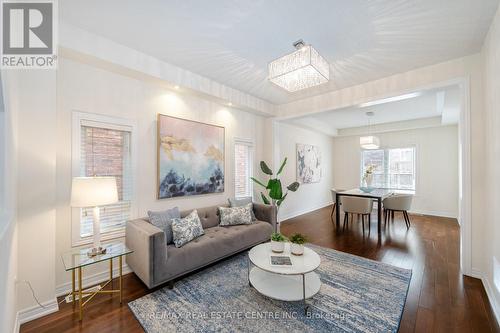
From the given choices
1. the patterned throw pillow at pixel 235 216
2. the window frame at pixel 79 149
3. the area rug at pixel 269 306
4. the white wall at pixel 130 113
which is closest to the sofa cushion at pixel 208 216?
the patterned throw pillow at pixel 235 216

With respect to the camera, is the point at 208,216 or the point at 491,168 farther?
the point at 208,216

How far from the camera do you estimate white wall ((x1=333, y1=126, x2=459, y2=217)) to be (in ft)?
18.7

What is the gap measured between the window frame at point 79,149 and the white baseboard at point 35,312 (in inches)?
23.0

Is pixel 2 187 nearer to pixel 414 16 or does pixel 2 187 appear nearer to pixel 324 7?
pixel 324 7

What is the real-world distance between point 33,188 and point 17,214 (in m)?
0.25

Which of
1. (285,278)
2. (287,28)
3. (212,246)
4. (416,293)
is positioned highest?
(287,28)

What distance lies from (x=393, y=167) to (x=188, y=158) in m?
6.48

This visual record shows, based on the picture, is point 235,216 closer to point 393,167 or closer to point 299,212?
point 299,212

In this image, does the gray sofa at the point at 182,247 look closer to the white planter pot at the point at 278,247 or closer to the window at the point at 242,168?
the white planter pot at the point at 278,247

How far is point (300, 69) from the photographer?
2.13 meters

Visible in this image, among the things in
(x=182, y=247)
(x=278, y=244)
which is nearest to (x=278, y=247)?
(x=278, y=244)

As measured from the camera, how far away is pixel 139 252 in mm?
2406

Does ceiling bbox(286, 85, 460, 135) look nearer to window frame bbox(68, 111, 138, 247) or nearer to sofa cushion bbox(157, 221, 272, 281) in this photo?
sofa cushion bbox(157, 221, 272, 281)

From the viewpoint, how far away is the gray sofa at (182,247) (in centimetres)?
226
